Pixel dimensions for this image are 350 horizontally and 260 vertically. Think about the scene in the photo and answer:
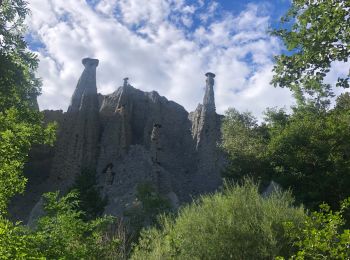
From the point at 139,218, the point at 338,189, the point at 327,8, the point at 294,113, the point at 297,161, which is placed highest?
the point at 294,113

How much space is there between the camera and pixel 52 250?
8.84 metres

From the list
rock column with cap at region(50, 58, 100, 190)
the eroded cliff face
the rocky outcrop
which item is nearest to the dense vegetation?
the eroded cliff face

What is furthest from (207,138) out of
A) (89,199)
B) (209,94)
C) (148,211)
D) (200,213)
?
(200,213)

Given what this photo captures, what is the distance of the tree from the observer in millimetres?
10672

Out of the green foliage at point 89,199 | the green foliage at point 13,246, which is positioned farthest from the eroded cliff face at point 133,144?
the green foliage at point 13,246

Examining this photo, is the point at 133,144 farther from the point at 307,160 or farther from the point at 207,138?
the point at 307,160

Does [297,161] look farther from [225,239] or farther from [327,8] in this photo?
[327,8]

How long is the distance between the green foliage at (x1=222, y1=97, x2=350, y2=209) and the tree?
786 inches

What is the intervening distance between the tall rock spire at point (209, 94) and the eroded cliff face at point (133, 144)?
0.31 feet

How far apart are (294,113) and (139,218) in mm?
21364

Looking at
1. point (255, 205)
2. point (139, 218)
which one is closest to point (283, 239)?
point (255, 205)

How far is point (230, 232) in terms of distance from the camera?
46.3ft

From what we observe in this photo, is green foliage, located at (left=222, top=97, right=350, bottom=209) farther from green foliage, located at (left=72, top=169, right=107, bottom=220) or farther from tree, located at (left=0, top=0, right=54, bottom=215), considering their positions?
tree, located at (left=0, top=0, right=54, bottom=215)

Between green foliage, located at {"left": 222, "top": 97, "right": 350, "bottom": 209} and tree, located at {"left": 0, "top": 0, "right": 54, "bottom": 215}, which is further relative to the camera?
green foliage, located at {"left": 222, "top": 97, "right": 350, "bottom": 209}
